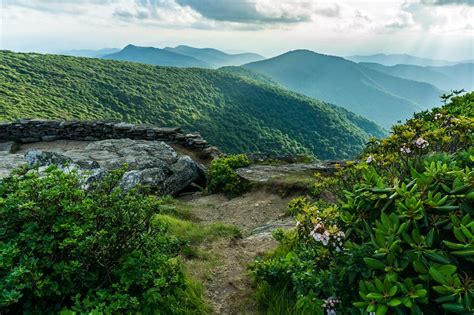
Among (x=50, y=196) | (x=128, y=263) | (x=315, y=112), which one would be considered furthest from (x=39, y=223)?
(x=315, y=112)

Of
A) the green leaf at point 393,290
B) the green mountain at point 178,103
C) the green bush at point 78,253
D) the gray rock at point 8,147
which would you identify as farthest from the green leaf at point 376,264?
the green mountain at point 178,103

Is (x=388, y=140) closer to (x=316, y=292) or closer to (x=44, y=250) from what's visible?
(x=316, y=292)

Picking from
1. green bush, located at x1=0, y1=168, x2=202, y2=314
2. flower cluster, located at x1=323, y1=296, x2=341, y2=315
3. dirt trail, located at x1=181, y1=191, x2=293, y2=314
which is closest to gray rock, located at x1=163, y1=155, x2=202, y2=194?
dirt trail, located at x1=181, y1=191, x2=293, y2=314

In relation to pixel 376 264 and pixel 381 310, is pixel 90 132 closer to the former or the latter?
pixel 376 264

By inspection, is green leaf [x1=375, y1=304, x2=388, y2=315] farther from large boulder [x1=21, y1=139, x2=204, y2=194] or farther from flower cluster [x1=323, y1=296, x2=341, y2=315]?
large boulder [x1=21, y1=139, x2=204, y2=194]

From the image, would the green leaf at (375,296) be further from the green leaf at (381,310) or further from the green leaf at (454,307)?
the green leaf at (454,307)

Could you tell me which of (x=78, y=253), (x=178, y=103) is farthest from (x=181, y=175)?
(x=178, y=103)

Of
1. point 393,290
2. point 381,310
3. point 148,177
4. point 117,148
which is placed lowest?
point 148,177

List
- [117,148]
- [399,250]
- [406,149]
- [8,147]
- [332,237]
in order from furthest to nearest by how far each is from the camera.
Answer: [8,147] < [117,148] < [406,149] < [332,237] < [399,250]
